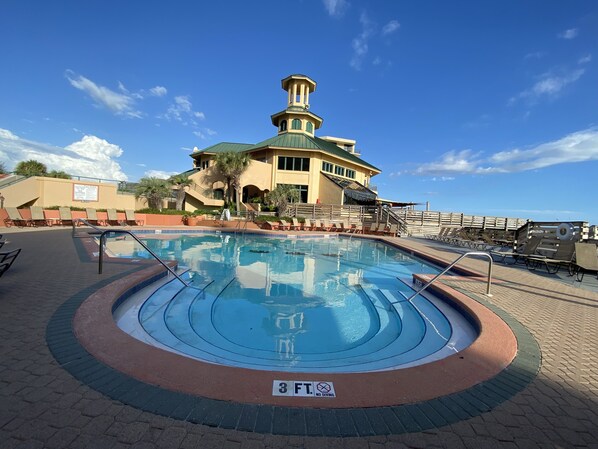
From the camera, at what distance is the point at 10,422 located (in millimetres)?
2037

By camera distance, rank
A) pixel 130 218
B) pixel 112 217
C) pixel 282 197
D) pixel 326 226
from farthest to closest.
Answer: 1. pixel 282 197
2. pixel 326 226
3. pixel 130 218
4. pixel 112 217

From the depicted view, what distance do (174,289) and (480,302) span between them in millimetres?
6264

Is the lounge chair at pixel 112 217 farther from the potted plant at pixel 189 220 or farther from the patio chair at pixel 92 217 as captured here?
the potted plant at pixel 189 220

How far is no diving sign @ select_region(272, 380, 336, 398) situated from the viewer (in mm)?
2506

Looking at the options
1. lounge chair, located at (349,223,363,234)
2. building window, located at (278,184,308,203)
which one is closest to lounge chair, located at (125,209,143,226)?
building window, located at (278,184,308,203)

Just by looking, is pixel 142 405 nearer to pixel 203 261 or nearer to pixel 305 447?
pixel 305 447

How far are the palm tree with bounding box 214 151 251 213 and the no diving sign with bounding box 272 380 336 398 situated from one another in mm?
26941

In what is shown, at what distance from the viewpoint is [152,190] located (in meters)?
25.3

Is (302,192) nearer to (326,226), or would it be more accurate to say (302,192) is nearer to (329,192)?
(329,192)

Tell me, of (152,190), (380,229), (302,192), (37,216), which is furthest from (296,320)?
(302,192)

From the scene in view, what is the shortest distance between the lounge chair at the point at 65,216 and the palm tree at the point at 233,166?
13.2 meters

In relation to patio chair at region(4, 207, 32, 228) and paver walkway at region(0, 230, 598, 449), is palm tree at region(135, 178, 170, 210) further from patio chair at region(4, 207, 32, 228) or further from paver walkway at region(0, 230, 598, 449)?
paver walkway at region(0, 230, 598, 449)

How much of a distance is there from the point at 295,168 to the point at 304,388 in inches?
1173

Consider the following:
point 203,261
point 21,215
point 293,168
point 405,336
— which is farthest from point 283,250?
point 293,168
